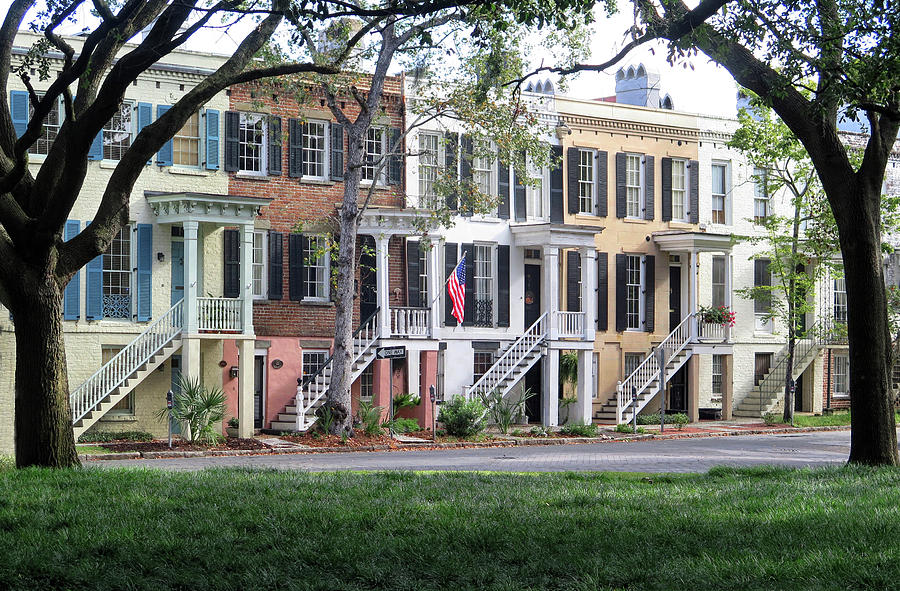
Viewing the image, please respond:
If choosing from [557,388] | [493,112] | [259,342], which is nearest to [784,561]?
[493,112]

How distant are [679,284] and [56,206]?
93.1ft

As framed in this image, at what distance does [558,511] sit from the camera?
10.4 metres

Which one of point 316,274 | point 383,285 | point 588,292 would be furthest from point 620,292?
point 316,274

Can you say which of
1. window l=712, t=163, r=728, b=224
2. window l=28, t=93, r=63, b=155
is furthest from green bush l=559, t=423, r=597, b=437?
window l=28, t=93, r=63, b=155

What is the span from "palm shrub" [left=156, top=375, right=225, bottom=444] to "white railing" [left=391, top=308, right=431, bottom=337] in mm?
6429

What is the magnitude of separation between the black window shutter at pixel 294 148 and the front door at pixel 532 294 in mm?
8239

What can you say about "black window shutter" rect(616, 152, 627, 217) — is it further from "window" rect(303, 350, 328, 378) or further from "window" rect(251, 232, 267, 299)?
"window" rect(251, 232, 267, 299)

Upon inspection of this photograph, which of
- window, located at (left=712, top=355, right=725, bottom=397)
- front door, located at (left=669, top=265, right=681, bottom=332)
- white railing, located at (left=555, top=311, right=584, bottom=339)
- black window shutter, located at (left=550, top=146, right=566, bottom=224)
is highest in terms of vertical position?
black window shutter, located at (left=550, top=146, right=566, bottom=224)

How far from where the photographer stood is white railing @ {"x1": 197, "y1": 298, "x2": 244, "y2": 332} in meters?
28.6

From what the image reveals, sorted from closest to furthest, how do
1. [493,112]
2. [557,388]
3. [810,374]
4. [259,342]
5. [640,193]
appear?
1. [493,112]
2. [259,342]
3. [557,388]
4. [640,193]
5. [810,374]

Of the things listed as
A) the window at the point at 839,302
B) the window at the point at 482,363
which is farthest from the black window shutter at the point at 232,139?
the window at the point at 839,302

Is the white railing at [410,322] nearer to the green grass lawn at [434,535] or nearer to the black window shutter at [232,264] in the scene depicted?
the black window shutter at [232,264]

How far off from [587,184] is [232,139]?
11899 mm

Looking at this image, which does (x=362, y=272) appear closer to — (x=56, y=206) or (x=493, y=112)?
(x=493, y=112)
